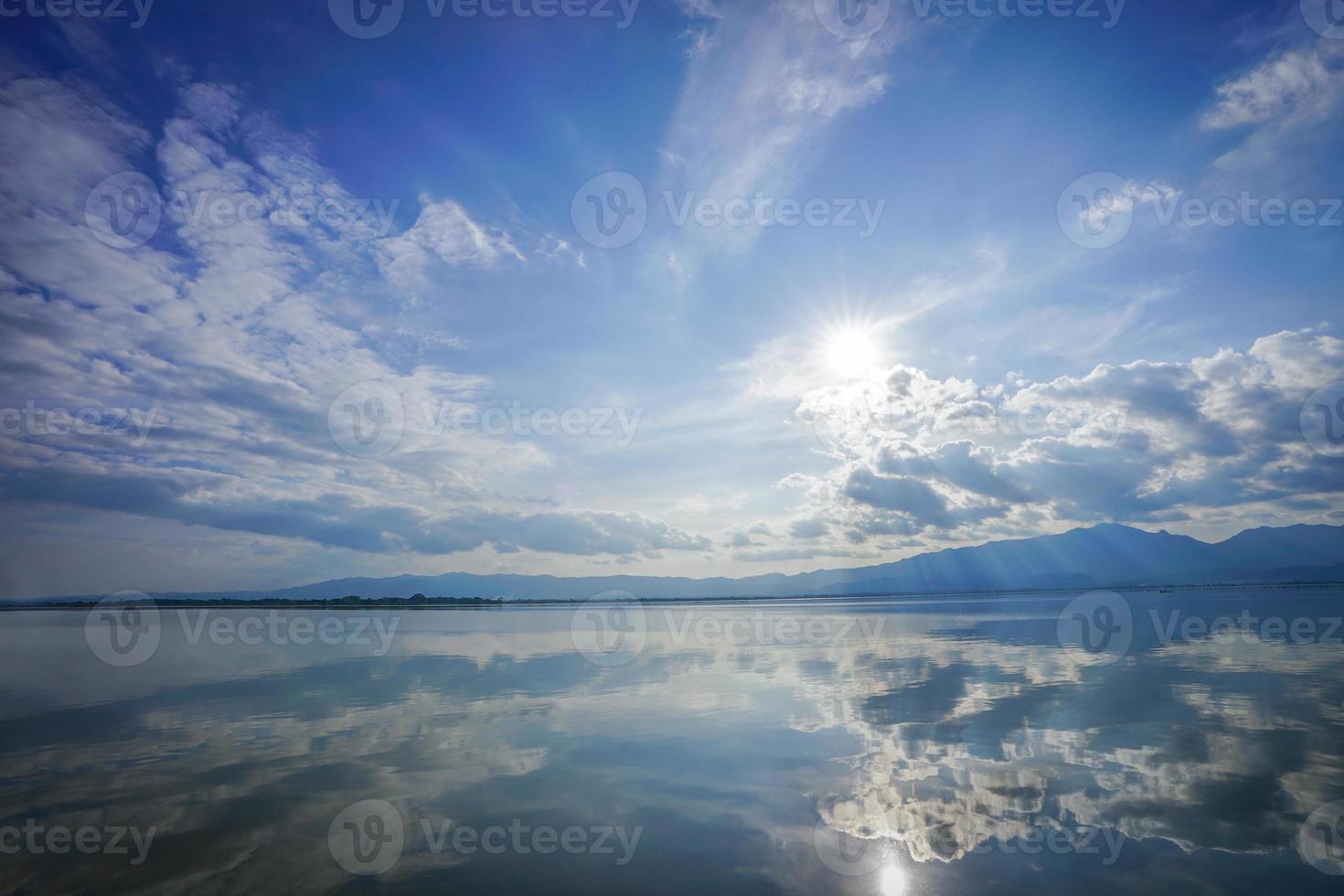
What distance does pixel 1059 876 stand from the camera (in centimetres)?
1015

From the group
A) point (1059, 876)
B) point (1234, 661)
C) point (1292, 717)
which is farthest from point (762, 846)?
point (1234, 661)

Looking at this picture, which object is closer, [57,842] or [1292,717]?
[57,842]

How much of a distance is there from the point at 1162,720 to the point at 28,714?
42.2 meters

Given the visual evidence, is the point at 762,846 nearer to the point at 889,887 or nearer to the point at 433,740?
the point at 889,887

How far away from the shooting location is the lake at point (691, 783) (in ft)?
34.7

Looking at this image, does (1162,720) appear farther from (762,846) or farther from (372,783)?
(372,783)

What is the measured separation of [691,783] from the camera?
1528cm

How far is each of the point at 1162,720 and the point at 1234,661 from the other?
19.5 m

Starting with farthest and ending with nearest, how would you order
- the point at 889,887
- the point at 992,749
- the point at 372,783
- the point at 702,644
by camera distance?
the point at 702,644, the point at 992,749, the point at 372,783, the point at 889,887

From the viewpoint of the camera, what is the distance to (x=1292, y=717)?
1994 cm

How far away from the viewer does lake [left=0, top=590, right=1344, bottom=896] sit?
10586mm

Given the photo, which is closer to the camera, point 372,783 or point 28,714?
point 372,783

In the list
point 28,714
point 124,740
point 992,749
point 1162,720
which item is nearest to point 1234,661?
point 1162,720

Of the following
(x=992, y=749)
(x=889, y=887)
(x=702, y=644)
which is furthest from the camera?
(x=702, y=644)
